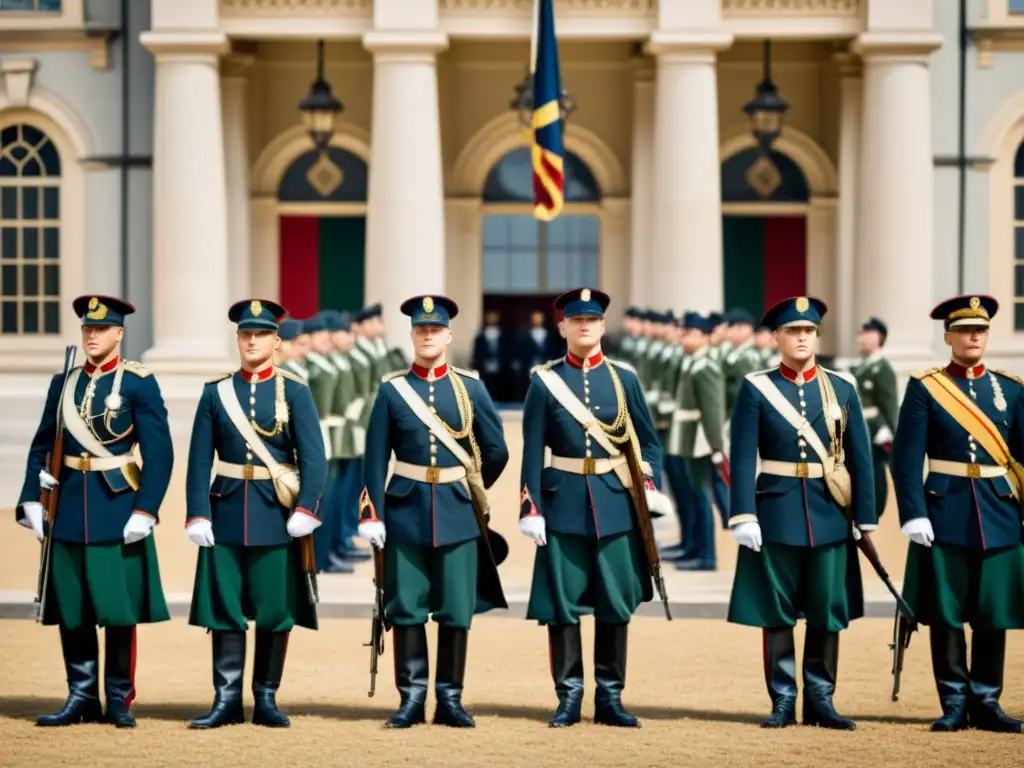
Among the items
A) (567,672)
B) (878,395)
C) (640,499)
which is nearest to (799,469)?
(640,499)

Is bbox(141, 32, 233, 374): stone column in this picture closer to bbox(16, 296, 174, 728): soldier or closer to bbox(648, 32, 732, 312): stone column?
bbox(648, 32, 732, 312): stone column

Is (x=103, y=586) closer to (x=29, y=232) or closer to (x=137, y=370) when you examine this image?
(x=137, y=370)

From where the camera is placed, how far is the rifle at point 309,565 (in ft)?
33.6

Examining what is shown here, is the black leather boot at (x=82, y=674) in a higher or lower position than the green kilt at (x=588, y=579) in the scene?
lower

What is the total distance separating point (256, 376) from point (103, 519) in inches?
36.8

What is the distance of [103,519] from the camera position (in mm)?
10312

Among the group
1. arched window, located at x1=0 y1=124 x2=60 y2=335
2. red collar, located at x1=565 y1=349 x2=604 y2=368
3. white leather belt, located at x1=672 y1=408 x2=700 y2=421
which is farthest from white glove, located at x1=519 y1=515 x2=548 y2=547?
arched window, located at x1=0 y1=124 x2=60 y2=335

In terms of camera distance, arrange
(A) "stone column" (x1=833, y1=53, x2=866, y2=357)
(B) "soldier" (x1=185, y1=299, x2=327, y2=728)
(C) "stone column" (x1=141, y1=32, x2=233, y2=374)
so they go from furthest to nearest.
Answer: (A) "stone column" (x1=833, y1=53, x2=866, y2=357)
(C) "stone column" (x1=141, y1=32, x2=233, y2=374)
(B) "soldier" (x1=185, y1=299, x2=327, y2=728)

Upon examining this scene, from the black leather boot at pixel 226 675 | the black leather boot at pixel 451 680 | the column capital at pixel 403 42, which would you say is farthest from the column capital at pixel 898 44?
the black leather boot at pixel 226 675

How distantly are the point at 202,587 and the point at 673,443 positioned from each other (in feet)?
23.0

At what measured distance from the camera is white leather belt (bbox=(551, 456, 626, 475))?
10.5 meters

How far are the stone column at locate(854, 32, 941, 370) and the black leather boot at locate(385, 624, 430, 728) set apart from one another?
16891 millimetres

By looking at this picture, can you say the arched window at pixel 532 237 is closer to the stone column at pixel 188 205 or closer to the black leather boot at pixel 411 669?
the stone column at pixel 188 205

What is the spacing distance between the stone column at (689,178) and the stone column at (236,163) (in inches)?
227
